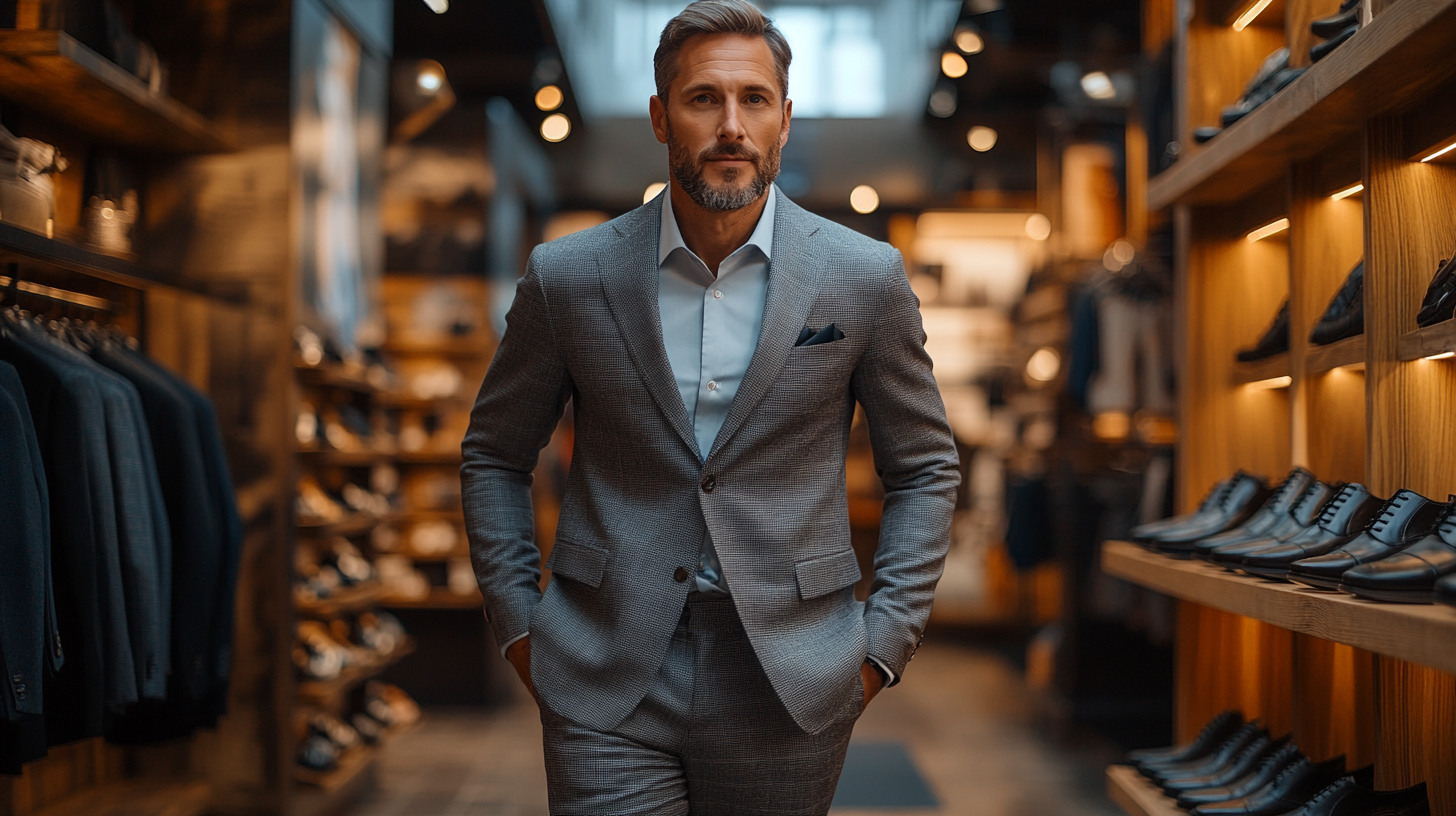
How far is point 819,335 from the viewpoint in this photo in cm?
169

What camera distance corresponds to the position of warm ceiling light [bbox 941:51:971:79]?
22.4 ft

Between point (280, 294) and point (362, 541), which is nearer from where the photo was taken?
point (280, 294)

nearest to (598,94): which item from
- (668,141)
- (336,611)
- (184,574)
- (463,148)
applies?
(463,148)

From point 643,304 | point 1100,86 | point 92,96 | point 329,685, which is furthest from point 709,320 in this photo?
point 1100,86

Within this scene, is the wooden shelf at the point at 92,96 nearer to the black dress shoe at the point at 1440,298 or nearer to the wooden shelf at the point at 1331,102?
the wooden shelf at the point at 1331,102

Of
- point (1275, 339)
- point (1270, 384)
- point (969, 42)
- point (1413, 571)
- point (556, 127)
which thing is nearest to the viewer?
point (1413, 571)

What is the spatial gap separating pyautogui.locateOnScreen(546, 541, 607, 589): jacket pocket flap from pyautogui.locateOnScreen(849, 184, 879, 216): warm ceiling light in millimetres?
6948

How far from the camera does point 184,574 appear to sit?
9.49ft

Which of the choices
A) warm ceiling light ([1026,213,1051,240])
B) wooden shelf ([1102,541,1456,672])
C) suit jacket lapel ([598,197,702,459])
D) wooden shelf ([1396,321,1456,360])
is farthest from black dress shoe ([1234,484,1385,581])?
warm ceiling light ([1026,213,1051,240])

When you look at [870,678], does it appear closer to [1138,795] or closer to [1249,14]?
[1138,795]

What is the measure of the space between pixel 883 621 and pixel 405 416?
463 cm

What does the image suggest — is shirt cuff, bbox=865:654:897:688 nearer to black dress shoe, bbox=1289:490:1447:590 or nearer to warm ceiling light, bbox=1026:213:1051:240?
black dress shoe, bbox=1289:490:1447:590

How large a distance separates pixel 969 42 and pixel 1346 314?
16.0ft

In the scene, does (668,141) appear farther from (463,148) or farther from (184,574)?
(463,148)
